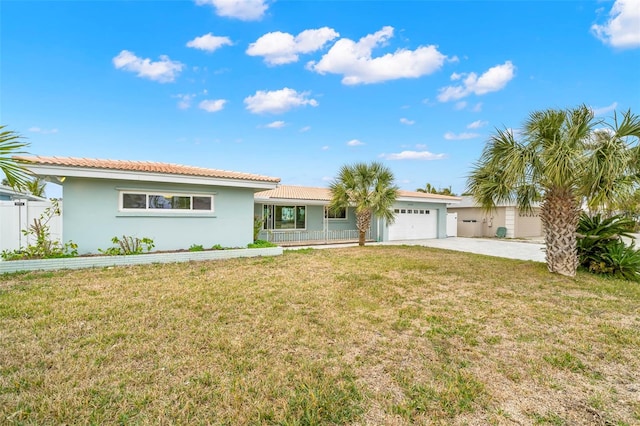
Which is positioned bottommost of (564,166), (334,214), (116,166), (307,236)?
(307,236)

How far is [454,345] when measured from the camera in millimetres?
4430

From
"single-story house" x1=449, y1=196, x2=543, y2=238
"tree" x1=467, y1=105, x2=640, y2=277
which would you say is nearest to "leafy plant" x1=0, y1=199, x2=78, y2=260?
"tree" x1=467, y1=105, x2=640, y2=277

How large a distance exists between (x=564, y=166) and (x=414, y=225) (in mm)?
14074

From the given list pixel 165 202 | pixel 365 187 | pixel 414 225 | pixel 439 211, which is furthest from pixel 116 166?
pixel 439 211

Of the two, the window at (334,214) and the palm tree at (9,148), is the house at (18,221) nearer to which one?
the palm tree at (9,148)

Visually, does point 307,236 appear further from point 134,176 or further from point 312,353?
point 312,353

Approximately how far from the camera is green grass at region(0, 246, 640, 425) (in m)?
2.92

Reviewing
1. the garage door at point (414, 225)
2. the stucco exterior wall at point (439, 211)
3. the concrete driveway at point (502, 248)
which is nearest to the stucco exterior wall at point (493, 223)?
the stucco exterior wall at point (439, 211)

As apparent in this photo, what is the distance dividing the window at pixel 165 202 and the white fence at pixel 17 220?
2.33 meters

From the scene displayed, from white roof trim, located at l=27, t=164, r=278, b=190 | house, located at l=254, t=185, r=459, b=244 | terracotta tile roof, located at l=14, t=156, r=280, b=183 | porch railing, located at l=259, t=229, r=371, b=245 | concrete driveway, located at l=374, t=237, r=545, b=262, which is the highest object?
terracotta tile roof, located at l=14, t=156, r=280, b=183

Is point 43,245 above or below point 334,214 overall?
below

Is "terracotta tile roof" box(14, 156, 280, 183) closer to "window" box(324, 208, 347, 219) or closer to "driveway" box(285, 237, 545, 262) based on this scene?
"driveway" box(285, 237, 545, 262)

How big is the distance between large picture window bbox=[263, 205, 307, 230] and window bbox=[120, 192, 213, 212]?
6033 mm

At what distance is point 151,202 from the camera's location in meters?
11.4
